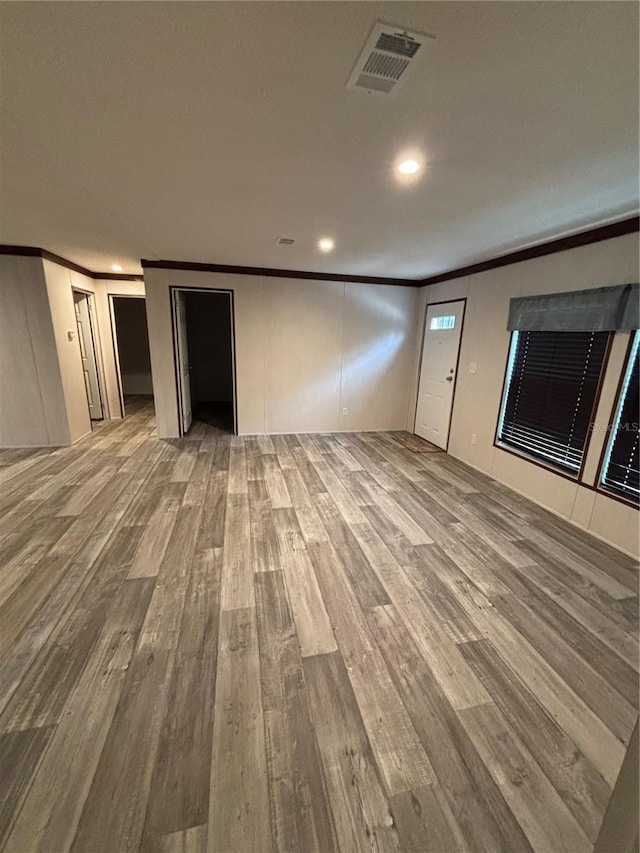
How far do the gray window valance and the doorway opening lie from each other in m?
7.44

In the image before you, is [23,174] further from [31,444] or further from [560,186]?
[31,444]

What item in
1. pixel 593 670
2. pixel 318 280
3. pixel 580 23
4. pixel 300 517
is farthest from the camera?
pixel 318 280

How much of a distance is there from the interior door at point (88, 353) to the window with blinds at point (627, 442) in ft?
21.5

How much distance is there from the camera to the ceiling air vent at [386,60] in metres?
1.09

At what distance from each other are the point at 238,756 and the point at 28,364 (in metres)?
5.01

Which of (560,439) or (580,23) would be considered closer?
(580,23)

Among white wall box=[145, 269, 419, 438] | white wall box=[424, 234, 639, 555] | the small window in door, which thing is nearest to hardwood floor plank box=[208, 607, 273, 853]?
white wall box=[424, 234, 639, 555]

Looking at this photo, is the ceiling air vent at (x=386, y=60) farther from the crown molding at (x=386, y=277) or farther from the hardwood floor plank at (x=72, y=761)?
the hardwood floor plank at (x=72, y=761)

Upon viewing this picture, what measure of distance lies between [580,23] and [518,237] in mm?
2368

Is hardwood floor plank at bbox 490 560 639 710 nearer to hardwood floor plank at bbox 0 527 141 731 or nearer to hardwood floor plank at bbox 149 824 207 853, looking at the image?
hardwood floor plank at bbox 149 824 207 853

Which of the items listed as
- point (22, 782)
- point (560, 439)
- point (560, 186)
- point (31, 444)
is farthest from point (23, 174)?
point (560, 439)

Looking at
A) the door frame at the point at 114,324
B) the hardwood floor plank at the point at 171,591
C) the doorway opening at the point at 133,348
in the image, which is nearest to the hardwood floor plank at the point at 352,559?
the hardwood floor plank at the point at 171,591

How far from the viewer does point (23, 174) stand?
2113mm

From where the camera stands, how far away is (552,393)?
10.5ft
